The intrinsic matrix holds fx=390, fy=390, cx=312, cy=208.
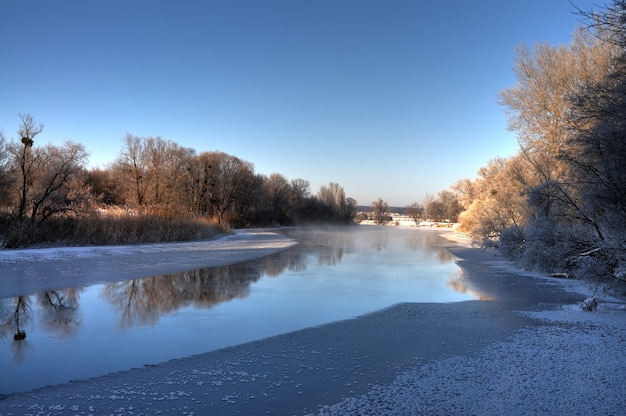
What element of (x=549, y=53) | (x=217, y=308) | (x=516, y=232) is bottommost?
(x=217, y=308)

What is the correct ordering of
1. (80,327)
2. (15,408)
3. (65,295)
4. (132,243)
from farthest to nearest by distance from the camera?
1. (132,243)
2. (65,295)
3. (80,327)
4. (15,408)

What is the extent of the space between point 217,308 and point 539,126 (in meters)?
16.7

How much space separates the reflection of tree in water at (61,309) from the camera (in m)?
6.30

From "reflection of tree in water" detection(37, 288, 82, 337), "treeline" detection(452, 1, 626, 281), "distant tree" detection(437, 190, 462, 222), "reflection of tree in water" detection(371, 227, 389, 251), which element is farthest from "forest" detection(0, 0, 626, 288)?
"distant tree" detection(437, 190, 462, 222)

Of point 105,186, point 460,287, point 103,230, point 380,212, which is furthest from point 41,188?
point 380,212

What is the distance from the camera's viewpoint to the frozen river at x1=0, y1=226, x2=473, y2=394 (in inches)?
195

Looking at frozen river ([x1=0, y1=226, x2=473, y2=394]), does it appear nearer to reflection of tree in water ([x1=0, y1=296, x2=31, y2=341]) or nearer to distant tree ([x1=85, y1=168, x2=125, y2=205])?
reflection of tree in water ([x1=0, y1=296, x2=31, y2=341])

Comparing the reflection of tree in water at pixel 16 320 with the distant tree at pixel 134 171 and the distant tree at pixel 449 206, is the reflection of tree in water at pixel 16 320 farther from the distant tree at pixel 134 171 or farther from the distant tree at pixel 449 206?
the distant tree at pixel 449 206

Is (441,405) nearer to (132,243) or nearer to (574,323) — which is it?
(574,323)

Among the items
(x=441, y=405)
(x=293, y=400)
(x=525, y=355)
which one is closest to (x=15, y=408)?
(x=293, y=400)

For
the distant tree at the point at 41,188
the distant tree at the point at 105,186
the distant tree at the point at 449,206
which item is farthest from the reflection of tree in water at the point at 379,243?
the distant tree at the point at 449,206

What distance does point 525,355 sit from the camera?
519 cm

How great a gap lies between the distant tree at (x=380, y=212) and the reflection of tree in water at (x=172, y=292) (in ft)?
269

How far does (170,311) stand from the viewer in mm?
7508
